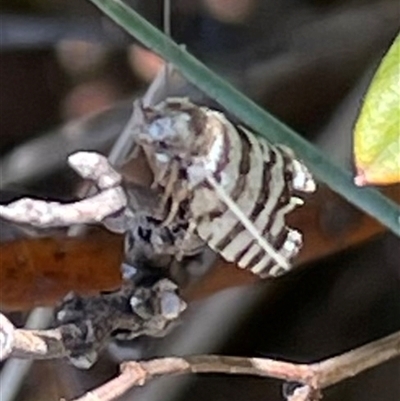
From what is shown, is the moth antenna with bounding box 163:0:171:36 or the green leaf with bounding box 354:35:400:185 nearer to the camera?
the green leaf with bounding box 354:35:400:185

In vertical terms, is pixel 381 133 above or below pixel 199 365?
above

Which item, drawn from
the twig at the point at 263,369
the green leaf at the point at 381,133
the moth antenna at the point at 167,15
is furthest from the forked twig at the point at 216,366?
the moth antenna at the point at 167,15

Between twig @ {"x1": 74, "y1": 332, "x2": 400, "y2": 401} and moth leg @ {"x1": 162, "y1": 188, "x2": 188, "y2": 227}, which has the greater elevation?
moth leg @ {"x1": 162, "y1": 188, "x2": 188, "y2": 227}

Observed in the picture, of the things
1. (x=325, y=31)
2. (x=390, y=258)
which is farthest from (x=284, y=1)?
(x=390, y=258)

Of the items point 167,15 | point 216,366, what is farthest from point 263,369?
point 167,15

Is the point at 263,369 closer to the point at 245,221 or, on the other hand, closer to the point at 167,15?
the point at 245,221

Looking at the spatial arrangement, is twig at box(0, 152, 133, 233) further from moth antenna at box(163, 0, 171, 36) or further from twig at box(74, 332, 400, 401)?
moth antenna at box(163, 0, 171, 36)


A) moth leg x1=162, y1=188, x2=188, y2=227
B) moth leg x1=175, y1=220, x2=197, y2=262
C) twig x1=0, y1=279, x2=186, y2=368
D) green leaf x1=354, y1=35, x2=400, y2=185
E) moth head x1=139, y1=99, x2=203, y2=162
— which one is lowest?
twig x1=0, y1=279, x2=186, y2=368

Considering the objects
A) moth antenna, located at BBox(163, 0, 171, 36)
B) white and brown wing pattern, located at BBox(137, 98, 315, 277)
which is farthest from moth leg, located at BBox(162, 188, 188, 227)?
moth antenna, located at BBox(163, 0, 171, 36)
